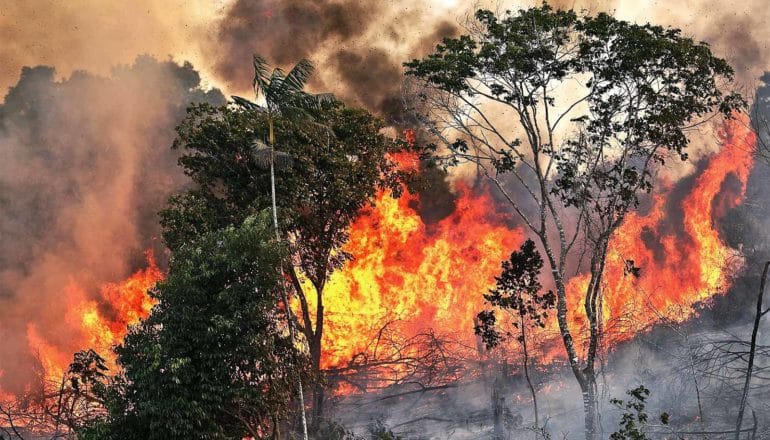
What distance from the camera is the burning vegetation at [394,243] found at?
20.0m

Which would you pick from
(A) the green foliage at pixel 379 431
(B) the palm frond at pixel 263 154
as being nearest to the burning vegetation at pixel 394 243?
(B) the palm frond at pixel 263 154

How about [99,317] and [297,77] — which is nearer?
[297,77]

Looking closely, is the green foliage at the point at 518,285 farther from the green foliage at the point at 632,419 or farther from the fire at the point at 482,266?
the fire at the point at 482,266

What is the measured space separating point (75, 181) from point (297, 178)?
53.3 feet

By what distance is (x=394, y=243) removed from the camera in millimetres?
33312

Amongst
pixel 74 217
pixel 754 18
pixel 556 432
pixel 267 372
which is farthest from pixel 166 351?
pixel 754 18

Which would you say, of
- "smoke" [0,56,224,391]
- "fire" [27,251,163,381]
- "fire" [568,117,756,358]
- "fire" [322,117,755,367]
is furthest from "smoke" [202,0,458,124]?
"fire" [568,117,756,358]

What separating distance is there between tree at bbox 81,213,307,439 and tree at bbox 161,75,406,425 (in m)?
4.16

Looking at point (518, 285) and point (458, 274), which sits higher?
point (458, 274)

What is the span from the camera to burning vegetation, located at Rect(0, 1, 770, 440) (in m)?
20.0

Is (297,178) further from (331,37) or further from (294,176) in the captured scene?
(331,37)

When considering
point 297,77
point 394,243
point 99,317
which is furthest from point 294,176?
point 99,317

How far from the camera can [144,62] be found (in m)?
35.1

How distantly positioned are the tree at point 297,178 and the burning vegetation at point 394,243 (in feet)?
0.33
